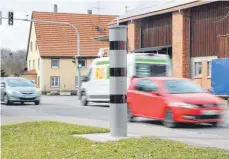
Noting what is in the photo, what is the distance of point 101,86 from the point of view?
27188 millimetres

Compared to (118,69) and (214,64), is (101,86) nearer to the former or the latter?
(214,64)

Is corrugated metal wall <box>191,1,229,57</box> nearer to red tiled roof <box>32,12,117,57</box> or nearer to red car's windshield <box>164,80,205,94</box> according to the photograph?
red car's windshield <box>164,80,205,94</box>

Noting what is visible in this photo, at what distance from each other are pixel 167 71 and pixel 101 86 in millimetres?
3616

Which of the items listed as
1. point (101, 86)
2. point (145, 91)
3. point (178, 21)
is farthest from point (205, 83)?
point (145, 91)

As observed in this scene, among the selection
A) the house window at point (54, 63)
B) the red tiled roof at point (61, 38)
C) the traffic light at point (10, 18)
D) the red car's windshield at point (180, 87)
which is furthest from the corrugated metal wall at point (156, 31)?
the red car's windshield at point (180, 87)

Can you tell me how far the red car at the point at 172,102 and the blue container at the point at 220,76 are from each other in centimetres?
1526

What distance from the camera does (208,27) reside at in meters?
38.7

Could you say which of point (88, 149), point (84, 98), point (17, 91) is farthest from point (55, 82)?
point (88, 149)

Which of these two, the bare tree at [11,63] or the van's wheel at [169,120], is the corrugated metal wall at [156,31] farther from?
the bare tree at [11,63]

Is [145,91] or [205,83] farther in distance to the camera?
[205,83]

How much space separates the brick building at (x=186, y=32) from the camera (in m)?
37.8

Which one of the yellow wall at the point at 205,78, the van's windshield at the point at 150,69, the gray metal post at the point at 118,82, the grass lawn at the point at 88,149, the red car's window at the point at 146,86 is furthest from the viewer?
the yellow wall at the point at 205,78

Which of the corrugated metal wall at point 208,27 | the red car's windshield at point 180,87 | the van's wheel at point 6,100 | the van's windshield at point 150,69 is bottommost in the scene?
the van's wheel at point 6,100

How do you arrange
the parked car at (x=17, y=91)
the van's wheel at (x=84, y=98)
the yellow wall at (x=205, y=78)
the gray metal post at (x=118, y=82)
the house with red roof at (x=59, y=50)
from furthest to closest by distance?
the house with red roof at (x=59, y=50) → the yellow wall at (x=205, y=78) → the parked car at (x=17, y=91) → the van's wheel at (x=84, y=98) → the gray metal post at (x=118, y=82)
